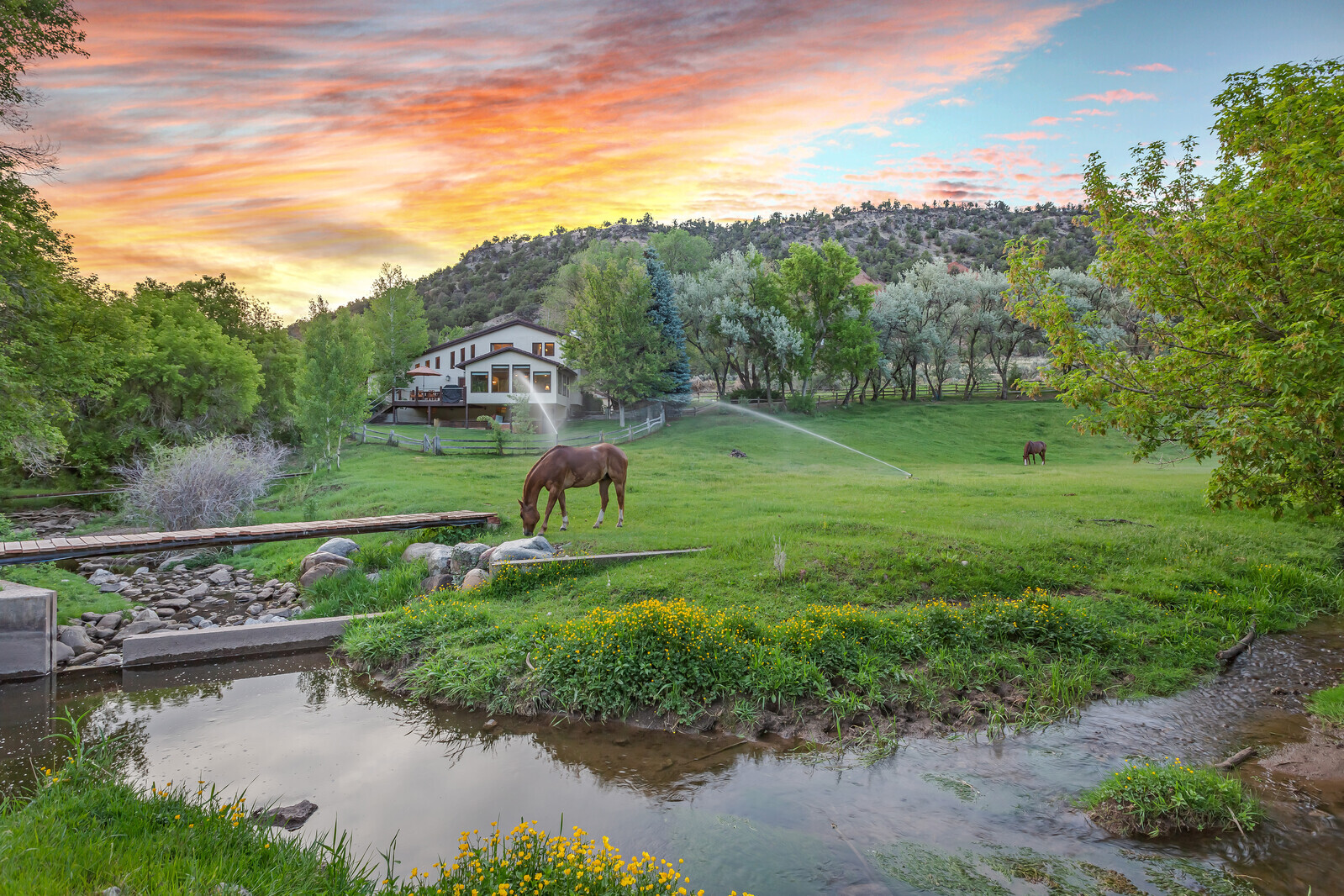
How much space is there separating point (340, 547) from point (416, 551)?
2.22 meters

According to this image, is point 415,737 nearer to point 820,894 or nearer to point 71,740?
point 71,740

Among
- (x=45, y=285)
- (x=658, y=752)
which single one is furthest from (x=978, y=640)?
(x=45, y=285)

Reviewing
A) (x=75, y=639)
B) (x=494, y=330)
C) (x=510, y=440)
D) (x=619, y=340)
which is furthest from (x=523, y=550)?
(x=494, y=330)

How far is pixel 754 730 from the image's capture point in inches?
320

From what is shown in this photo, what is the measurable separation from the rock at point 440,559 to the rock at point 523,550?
1022mm

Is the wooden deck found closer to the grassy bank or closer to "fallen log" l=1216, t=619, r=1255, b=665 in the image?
the grassy bank

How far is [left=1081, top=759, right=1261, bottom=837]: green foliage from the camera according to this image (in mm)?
5941

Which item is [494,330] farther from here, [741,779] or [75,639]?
[741,779]

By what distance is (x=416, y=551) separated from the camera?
1466 cm

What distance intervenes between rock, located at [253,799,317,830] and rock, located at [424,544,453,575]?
24.1 feet

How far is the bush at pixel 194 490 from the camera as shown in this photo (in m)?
19.8

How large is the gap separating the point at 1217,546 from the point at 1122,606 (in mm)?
4801

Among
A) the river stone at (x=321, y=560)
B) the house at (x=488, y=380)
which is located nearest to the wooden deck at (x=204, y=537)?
the river stone at (x=321, y=560)

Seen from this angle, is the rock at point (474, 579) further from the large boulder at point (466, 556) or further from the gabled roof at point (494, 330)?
the gabled roof at point (494, 330)
